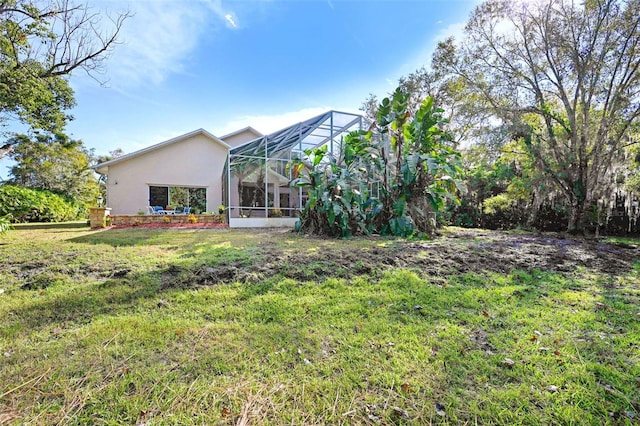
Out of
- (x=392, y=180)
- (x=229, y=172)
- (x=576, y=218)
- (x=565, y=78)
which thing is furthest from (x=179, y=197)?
(x=576, y=218)

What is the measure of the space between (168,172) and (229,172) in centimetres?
517

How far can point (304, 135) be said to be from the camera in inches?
474

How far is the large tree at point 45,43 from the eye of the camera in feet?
23.5

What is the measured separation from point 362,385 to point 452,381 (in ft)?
1.84

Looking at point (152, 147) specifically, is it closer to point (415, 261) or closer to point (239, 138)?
point (239, 138)

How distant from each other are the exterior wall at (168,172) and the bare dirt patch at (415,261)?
37.7 feet

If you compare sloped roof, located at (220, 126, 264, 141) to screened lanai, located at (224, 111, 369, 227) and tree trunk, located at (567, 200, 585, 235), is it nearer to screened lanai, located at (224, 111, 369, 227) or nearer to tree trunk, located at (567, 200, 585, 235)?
Result: screened lanai, located at (224, 111, 369, 227)

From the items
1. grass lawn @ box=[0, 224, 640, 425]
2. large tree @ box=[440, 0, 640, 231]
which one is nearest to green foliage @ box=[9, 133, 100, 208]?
grass lawn @ box=[0, 224, 640, 425]

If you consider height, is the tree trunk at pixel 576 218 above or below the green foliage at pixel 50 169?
below

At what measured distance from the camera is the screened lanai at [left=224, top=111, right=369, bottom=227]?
11977mm

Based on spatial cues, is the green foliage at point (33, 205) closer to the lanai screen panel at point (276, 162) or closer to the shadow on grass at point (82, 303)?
the lanai screen panel at point (276, 162)

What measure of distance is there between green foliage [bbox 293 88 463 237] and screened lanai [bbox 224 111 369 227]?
12.3ft

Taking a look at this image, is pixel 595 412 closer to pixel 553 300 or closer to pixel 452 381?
pixel 452 381

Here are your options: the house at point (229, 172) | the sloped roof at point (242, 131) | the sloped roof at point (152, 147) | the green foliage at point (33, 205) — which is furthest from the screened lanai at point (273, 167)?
the green foliage at point (33, 205)
